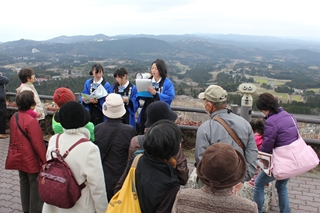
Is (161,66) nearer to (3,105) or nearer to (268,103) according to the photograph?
(268,103)

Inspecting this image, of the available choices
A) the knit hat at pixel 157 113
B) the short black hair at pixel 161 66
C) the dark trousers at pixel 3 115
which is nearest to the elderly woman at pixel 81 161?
the knit hat at pixel 157 113

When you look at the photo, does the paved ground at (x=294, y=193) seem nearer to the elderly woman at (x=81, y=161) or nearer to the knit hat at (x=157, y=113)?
the elderly woman at (x=81, y=161)

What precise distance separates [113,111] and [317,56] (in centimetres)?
11906

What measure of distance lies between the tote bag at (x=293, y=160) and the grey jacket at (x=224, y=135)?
61cm

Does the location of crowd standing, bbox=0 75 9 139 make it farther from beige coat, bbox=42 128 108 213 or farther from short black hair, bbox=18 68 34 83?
beige coat, bbox=42 128 108 213

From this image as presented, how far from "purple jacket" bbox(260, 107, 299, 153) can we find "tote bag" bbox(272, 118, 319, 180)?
0.22 ft

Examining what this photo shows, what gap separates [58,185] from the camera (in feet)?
7.21

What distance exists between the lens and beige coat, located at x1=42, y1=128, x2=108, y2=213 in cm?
232

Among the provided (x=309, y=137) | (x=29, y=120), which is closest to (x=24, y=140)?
(x=29, y=120)

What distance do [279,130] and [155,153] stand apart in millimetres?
1676

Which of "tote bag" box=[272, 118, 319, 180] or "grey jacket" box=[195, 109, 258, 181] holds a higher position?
"grey jacket" box=[195, 109, 258, 181]

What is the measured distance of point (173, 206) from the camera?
6.02 feet

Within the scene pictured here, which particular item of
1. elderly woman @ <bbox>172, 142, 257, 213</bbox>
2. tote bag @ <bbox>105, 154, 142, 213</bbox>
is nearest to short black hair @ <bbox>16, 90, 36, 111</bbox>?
tote bag @ <bbox>105, 154, 142, 213</bbox>

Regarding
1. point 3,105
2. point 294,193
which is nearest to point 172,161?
point 294,193
